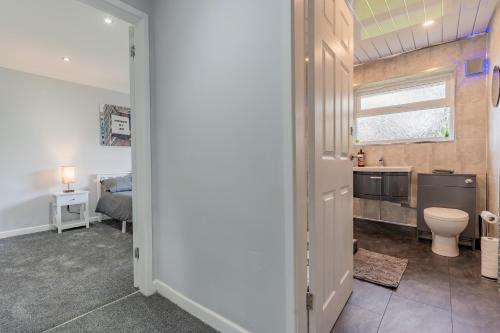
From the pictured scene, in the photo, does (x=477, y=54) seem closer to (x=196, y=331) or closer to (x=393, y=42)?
(x=393, y=42)

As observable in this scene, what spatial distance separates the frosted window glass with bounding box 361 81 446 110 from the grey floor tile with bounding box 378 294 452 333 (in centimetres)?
257

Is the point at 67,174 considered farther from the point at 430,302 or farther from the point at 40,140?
the point at 430,302

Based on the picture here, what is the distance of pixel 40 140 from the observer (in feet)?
11.4

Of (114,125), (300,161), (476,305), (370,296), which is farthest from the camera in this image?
(114,125)

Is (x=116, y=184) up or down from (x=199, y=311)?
up

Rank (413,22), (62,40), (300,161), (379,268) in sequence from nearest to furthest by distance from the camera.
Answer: (300,161) < (379,268) < (413,22) < (62,40)

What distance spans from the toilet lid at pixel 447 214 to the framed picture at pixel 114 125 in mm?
4795

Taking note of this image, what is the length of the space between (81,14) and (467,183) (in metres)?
4.17

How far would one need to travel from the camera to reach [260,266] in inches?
45.6

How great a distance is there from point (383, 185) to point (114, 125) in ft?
14.7

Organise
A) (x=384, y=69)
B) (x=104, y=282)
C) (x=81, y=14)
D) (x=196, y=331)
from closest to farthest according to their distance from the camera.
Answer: (x=196, y=331) < (x=104, y=282) < (x=81, y=14) < (x=384, y=69)

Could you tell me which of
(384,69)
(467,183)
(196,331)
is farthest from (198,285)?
(384,69)

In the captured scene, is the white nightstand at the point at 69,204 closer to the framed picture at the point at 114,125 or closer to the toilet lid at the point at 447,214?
the framed picture at the point at 114,125

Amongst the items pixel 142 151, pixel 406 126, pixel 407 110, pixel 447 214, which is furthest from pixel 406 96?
pixel 142 151
